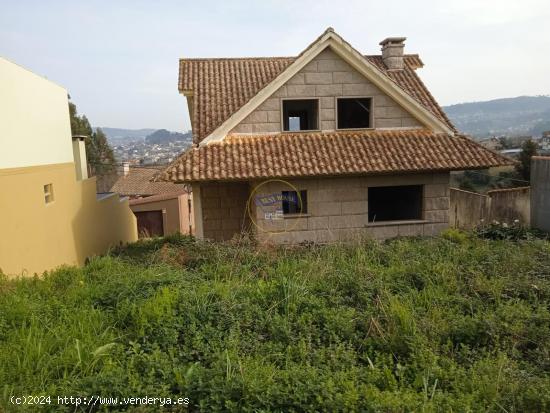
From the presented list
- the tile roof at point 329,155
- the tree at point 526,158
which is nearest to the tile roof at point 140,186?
the tile roof at point 329,155

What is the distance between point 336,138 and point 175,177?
4.56m

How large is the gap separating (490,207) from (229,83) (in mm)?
9875

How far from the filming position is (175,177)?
10211 millimetres

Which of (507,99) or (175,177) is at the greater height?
(507,99)

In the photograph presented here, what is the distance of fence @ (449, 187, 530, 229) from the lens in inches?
539

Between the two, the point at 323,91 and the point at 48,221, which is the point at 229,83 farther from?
the point at 48,221

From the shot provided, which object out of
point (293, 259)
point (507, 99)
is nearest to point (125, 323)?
point (293, 259)

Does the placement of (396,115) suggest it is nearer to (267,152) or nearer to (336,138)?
(336,138)

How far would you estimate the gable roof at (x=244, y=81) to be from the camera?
11.5m

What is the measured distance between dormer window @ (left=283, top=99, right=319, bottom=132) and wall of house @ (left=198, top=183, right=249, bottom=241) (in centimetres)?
233

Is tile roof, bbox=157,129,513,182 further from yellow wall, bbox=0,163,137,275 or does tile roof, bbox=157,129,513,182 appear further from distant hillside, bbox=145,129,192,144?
distant hillside, bbox=145,129,192,144

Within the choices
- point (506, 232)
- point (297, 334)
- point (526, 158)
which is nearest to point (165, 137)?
point (526, 158)

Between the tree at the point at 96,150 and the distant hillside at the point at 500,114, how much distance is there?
380 ft

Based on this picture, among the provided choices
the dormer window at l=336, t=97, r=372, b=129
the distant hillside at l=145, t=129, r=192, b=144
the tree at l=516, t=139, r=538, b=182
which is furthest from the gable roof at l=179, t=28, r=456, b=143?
the distant hillside at l=145, t=129, r=192, b=144
